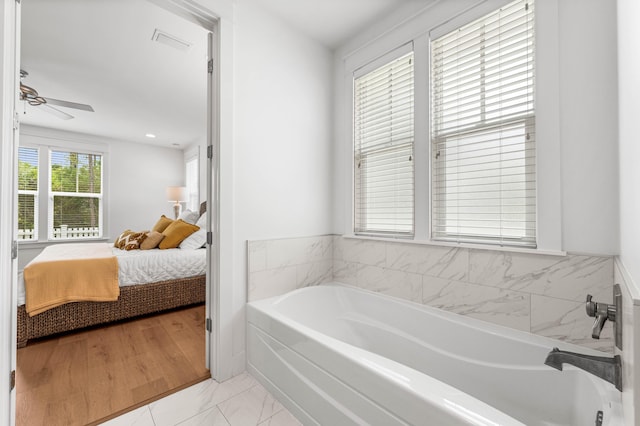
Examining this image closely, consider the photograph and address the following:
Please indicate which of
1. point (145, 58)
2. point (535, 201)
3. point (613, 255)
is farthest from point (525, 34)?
point (145, 58)

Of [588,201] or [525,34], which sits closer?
[588,201]

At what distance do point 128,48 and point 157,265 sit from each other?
6.96ft

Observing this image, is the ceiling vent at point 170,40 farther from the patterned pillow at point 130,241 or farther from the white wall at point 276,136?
the patterned pillow at point 130,241

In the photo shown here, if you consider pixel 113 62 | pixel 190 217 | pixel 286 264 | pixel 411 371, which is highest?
pixel 113 62

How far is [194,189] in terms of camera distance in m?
5.73

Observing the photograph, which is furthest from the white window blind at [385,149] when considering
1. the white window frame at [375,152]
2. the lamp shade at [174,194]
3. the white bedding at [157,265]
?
the lamp shade at [174,194]

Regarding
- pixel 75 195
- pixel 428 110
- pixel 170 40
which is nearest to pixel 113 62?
pixel 170 40

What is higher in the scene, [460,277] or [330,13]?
[330,13]

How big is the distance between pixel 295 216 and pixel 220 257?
0.70m

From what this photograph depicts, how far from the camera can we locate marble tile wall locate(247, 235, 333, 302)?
2.02 metres

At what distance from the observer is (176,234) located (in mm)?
3412

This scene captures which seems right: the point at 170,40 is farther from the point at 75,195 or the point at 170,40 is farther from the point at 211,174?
the point at 75,195

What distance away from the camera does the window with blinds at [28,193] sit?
455 cm

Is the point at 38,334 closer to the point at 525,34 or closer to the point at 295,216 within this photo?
the point at 295,216
